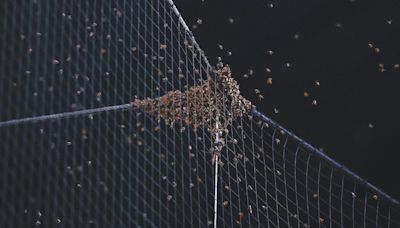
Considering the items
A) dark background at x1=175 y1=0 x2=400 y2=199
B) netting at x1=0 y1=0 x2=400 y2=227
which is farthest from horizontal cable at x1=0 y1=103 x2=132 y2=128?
dark background at x1=175 y1=0 x2=400 y2=199

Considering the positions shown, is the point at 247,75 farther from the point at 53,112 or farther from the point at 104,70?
A: the point at 53,112

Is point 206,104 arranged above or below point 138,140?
above

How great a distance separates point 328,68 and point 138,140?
0.81m

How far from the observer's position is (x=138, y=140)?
10.2ft

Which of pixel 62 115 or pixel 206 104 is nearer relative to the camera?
pixel 206 104

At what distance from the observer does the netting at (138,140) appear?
298cm

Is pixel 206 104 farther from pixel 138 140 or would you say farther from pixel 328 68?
pixel 328 68

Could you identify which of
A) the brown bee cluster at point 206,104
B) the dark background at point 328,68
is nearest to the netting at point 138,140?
the brown bee cluster at point 206,104

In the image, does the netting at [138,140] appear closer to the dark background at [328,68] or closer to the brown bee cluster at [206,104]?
the brown bee cluster at [206,104]

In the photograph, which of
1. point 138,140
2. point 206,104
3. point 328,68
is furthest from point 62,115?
point 328,68

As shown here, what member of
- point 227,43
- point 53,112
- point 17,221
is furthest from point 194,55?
point 17,221

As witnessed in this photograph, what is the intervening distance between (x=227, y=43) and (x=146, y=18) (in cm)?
35

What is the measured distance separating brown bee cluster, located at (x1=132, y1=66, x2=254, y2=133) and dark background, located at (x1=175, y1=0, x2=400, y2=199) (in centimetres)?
16

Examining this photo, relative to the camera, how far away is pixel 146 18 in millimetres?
3197
